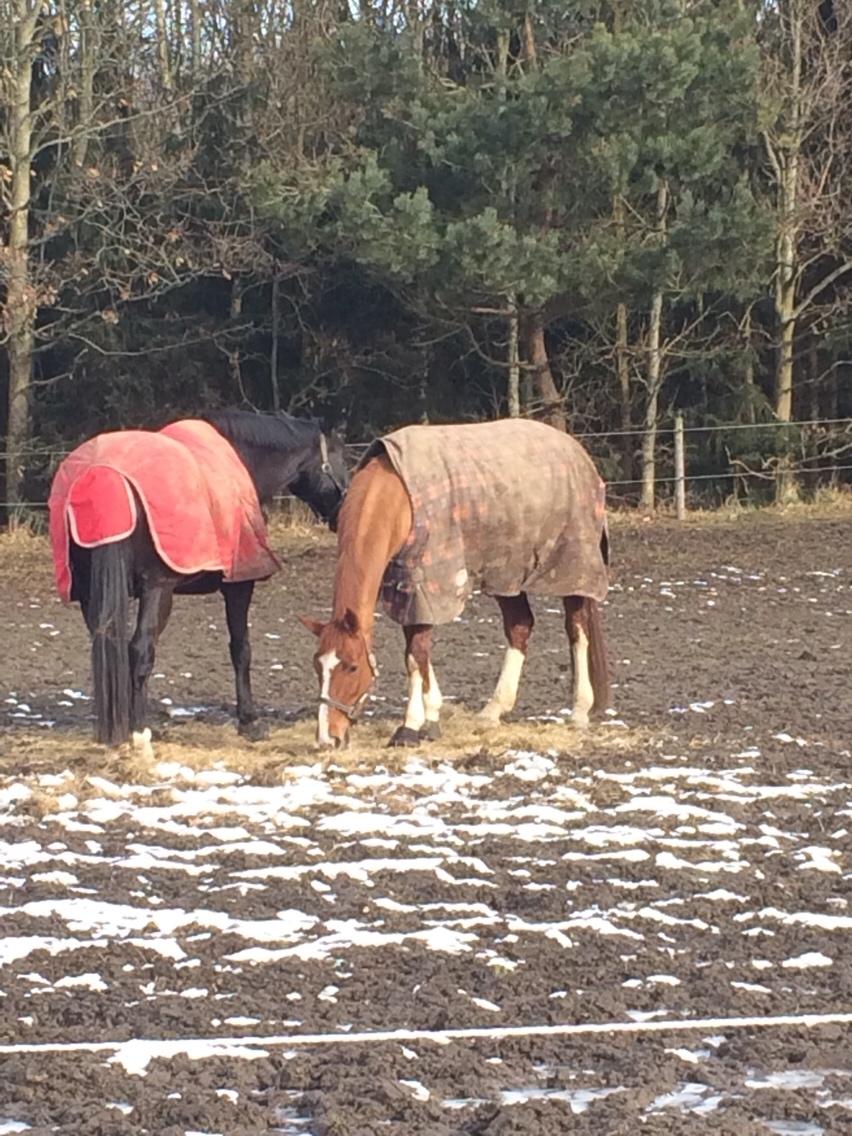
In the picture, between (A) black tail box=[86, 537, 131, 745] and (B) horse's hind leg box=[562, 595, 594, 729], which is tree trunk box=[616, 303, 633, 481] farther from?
(A) black tail box=[86, 537, 131, 745]

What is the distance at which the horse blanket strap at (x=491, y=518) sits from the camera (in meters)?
7.00

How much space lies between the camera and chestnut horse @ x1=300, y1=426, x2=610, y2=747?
6.59 metres

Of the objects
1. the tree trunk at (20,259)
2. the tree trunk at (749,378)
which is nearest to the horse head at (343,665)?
the tree trunk at (20,259)

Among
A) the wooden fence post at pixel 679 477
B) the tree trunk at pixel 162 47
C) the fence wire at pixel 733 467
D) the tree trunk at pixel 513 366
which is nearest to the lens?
the wooden fence post at pixel 679 477

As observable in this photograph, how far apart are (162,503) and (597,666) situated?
236 centimetres

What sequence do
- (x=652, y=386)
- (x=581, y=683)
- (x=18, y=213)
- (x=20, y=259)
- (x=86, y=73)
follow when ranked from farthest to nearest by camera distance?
(x=652, y=386) < (x=86, y=73) < (x=18, y=213) < (x=20, y=259) < (x=581, y=683)

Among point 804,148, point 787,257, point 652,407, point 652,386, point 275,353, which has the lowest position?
point 652,407

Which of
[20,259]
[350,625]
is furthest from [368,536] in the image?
[20,259]

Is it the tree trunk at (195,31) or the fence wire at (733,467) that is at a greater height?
the tree trunk at (195,31)

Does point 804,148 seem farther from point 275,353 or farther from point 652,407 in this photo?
point 275,353

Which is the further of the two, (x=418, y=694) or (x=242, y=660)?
(x=242, y=660)

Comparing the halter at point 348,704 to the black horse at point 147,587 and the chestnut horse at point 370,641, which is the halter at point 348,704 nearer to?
the chestnut horse at point 370,641

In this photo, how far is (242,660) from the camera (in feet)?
24.6

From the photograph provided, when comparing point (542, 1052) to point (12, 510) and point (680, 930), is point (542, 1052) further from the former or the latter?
point (12, 510)
